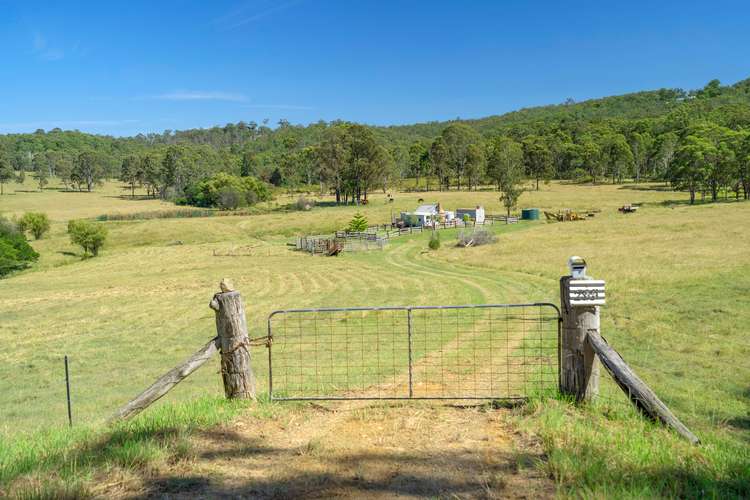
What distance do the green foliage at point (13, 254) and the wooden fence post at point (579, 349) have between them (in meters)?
55.0

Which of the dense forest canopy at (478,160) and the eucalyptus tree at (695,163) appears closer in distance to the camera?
the eucalyptus tree at (695,163)

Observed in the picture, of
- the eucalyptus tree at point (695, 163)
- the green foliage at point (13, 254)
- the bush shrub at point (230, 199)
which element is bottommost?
the green foliage at point (13, 254)

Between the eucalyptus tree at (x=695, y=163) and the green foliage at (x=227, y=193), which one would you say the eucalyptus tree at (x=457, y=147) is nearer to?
the green foliage at (x=227, y=193)

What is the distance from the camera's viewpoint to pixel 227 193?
103000 mm

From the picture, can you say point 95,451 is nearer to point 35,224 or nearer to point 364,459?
point 364,459

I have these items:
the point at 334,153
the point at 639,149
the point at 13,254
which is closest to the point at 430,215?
the point at 334,153

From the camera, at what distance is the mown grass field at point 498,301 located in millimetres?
5062

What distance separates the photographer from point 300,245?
183ft

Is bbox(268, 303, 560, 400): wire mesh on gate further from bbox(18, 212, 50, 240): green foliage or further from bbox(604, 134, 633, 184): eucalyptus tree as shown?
bbox(604, 134, 633, 184): eucalyptus tree

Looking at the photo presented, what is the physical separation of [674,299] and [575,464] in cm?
1841

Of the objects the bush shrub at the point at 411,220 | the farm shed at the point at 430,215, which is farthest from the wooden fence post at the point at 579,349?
the bush shrub at the point at 411,220

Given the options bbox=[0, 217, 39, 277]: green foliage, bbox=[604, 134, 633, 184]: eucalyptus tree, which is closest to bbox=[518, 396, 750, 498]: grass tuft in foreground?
bbox=[0, 217, 39, 277]: green foliage

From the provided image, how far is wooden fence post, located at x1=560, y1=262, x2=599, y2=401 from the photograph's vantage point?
20.2ft

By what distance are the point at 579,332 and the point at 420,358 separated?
25.7ft
